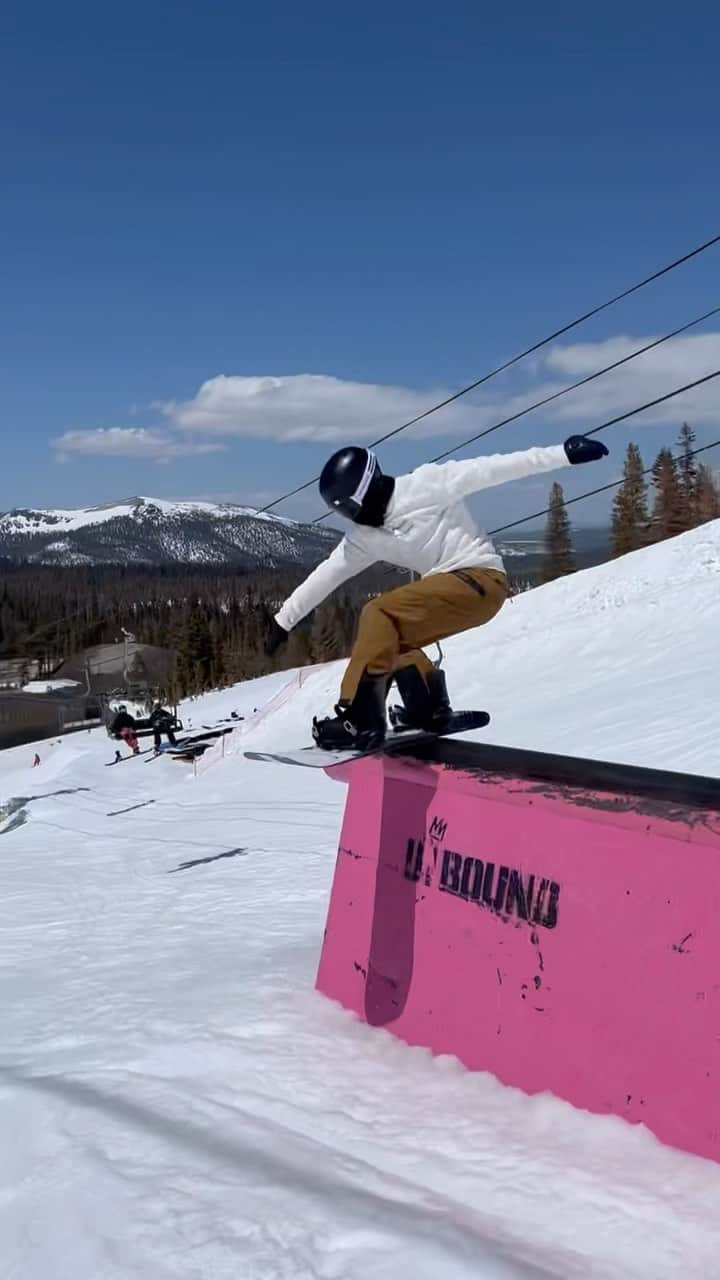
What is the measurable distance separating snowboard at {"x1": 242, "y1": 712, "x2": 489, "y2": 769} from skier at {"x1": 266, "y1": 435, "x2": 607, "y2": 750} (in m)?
0.04

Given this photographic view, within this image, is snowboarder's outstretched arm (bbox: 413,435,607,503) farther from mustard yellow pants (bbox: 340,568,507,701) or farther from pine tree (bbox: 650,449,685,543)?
pine tree (bbox: 650,449,685,543)

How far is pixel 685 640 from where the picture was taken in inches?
826

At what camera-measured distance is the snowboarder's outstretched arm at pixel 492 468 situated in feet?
11.9

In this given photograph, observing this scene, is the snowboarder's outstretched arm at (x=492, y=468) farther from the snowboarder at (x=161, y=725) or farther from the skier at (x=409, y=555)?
the snowboarder at (x=161, y=725)

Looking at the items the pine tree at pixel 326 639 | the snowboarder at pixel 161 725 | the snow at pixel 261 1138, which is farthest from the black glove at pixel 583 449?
the pine tree at pixel 326 639

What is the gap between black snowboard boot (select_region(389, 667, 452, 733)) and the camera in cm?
439

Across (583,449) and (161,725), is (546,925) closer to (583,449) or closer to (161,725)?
(583,449)

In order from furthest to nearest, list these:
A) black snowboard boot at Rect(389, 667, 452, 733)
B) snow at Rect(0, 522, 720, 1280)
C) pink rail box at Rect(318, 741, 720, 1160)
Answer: black snowboard boot at Rect(389, 667, 452, 733), pink rail box at Rect(318, 741, 720, 1160), snow at Rect(0, 522, 720, 1280)

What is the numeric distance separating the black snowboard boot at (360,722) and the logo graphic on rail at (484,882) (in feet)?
1.52

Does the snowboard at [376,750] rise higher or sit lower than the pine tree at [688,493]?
lower

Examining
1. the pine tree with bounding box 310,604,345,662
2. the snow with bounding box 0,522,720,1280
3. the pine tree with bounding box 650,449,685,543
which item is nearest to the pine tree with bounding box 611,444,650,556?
the pine tree with bounding box 650,449,685,543

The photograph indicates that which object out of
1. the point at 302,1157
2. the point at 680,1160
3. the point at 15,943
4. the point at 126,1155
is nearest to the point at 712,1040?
the point at 680,1160

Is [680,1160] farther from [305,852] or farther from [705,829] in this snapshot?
[305,852]

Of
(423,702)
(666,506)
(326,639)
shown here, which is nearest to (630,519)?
(666,506)
